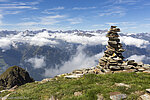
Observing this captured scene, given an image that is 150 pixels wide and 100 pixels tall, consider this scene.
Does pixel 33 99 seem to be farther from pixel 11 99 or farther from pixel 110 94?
pixel 110 94

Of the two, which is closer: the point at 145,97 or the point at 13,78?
the point at 145,97

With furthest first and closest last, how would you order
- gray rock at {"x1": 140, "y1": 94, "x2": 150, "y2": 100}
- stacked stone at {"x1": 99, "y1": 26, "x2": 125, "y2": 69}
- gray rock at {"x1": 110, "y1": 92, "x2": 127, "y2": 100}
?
1. stacked stone at {"x1": 99, "y1": 26, "x2": 125, "y2": 69}
2. gray rock at {"x1": 110, "y1": 92, "x2": 127, "y2": 100}
3. gray rock at {"x1": 140, "y1": 94, "x2": 150, "y2": 100}

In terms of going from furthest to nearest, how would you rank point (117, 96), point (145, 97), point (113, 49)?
point (113, 49) < point (117, 96) < point (145, 97)

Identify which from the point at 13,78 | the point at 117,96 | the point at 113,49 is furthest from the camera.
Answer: the point at 13,78

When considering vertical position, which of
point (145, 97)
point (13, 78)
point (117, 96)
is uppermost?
point (145, 97)

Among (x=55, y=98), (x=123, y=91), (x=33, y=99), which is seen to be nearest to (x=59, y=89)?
(x=55, y=98)

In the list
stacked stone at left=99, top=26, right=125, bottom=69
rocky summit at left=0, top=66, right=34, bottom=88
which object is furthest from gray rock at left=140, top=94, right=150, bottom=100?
rocky summit at left=0, top=66, right=34, bottom=88

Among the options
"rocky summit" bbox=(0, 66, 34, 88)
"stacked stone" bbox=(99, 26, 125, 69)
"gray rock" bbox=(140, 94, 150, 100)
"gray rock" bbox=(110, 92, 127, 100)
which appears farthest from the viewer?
"rocky summit" bbox=(0, 66, 34, 88)

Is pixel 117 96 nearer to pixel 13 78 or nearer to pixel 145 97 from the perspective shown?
pixel 145 97

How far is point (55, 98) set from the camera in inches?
560

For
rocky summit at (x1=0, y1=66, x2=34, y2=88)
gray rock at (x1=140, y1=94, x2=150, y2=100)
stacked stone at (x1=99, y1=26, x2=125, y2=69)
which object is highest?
stacked stone at (x1=99, y1=26, x2=125, y2=69)

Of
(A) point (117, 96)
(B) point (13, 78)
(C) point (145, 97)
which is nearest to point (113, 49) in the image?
(A) point (117, 96)

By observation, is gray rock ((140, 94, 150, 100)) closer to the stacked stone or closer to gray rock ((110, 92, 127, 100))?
gray rock ((110, 92, 127, 100))

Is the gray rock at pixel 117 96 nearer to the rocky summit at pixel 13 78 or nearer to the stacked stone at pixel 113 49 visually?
the stacked stone at pixel 113 49
